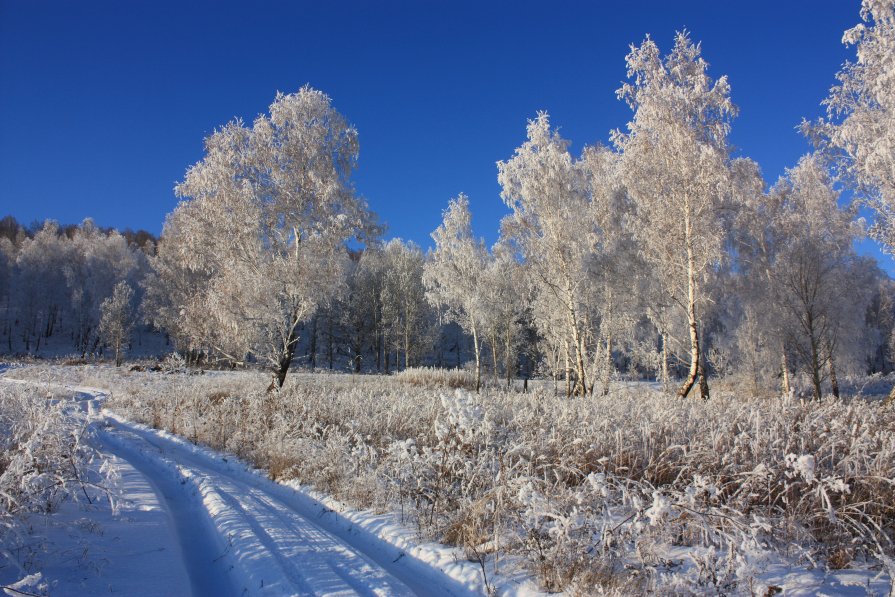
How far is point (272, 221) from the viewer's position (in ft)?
47.1

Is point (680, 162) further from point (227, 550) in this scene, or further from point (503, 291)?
point (503, 291)

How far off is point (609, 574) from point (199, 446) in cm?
956

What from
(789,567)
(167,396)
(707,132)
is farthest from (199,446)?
(707,132)

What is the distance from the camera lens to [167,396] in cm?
1430

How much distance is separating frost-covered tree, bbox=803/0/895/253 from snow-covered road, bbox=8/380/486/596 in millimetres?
12990

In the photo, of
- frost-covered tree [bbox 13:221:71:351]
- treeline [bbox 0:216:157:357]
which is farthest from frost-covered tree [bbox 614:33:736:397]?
frost-covered tree [bbox 13:221:71:351]

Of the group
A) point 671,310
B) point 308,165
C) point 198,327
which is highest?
point 308,165

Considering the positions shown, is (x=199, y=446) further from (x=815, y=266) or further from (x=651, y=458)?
(x=815, y=266)

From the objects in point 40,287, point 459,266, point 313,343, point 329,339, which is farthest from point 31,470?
point 40,287

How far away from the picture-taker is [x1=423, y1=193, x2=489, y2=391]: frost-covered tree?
87.0 feet

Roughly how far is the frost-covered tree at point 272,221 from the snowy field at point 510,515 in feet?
22.3

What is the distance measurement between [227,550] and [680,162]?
14.3 m

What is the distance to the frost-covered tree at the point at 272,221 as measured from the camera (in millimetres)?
13852

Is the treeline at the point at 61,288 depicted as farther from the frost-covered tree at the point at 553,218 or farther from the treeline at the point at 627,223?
the frost-covered tree at the point at 553,218
